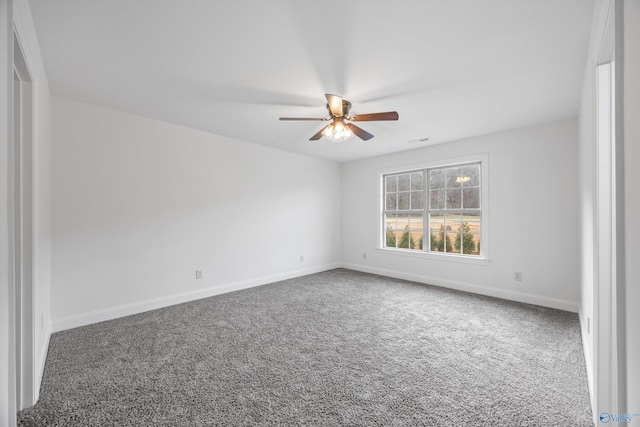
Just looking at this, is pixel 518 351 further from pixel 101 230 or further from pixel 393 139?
pixel 101 230

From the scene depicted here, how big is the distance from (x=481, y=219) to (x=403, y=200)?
55.8 inches

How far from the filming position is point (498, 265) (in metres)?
4.01

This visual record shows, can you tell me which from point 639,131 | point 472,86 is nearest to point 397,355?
point 639,131

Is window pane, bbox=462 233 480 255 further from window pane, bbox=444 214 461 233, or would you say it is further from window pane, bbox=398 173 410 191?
window pane, bbox=398 173 410 191

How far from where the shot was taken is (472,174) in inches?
173

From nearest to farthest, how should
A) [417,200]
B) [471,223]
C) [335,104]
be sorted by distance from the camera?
1. [335,104]
2. [471,223]
3. [417,200]

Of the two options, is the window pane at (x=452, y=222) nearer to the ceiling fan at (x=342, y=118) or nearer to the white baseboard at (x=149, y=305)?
the ceiling fan at (x=342, y=118)

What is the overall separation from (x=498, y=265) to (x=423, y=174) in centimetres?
187

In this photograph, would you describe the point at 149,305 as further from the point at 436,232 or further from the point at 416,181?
the point at 416,181

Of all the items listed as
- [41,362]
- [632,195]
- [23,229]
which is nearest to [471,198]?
[632,195]

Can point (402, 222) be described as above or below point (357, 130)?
below

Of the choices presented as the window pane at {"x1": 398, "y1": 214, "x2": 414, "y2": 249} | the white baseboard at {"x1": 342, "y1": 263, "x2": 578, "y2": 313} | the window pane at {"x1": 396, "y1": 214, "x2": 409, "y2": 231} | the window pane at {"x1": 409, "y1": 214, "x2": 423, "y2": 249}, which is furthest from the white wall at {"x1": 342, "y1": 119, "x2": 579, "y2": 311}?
the window pane at {"x1": 396, "y1": 214, "x2": 409, "y2": 231}

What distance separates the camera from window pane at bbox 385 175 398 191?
5.40m

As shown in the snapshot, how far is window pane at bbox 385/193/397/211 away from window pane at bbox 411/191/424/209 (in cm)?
38
